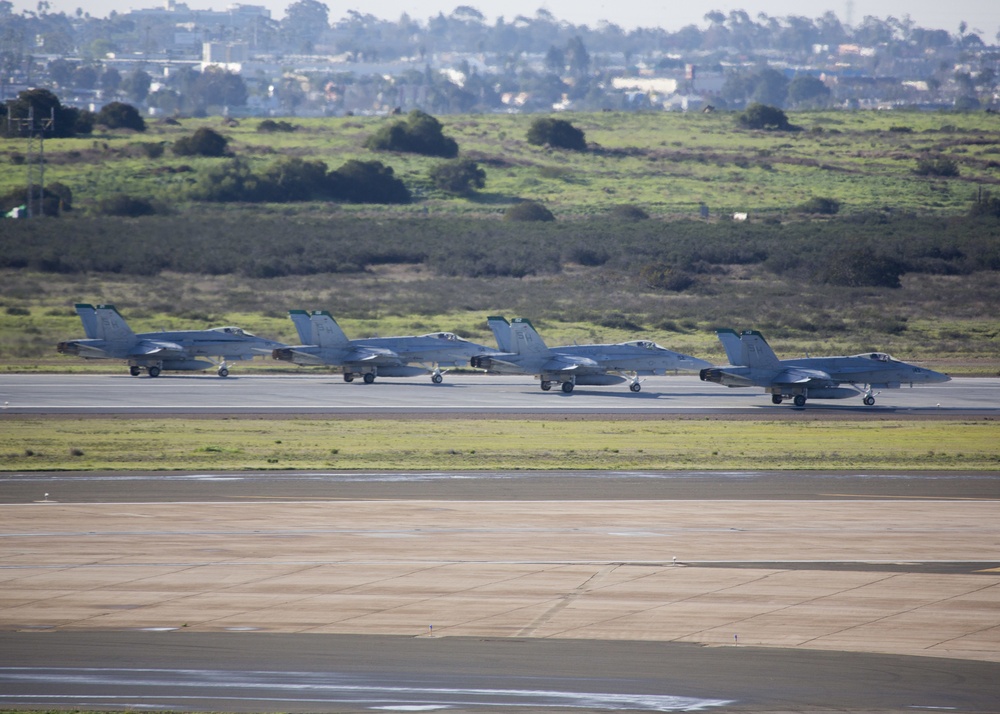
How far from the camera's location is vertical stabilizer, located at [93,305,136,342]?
54.1 metres

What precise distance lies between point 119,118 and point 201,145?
19.1 metres

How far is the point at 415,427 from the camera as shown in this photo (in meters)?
42.5

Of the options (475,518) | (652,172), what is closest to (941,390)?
(475,518)

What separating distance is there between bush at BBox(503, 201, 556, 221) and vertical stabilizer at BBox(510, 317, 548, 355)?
58762mm

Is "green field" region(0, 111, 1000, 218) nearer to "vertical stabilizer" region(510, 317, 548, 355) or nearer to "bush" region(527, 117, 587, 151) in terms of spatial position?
"bush" region(527, 117, 587, 151)

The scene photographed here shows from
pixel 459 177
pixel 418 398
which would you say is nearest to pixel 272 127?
pixel 459 177

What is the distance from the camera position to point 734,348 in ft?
166

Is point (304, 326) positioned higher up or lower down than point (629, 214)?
lower down

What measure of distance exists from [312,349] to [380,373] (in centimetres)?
357

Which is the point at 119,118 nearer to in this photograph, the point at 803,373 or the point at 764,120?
the point at 764,120

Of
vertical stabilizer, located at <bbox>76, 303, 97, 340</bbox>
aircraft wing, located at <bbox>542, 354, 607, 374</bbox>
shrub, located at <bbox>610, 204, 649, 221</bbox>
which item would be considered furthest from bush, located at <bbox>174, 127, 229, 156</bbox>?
aircraft wing, located at <bbox>542, 354, 607, 374</bbox>

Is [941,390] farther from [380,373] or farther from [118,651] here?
[118,651]

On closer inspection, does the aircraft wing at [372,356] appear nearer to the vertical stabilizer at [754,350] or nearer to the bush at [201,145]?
the vertical stabilizer at [754,350]

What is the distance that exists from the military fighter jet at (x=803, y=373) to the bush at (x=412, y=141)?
89.8 meters
